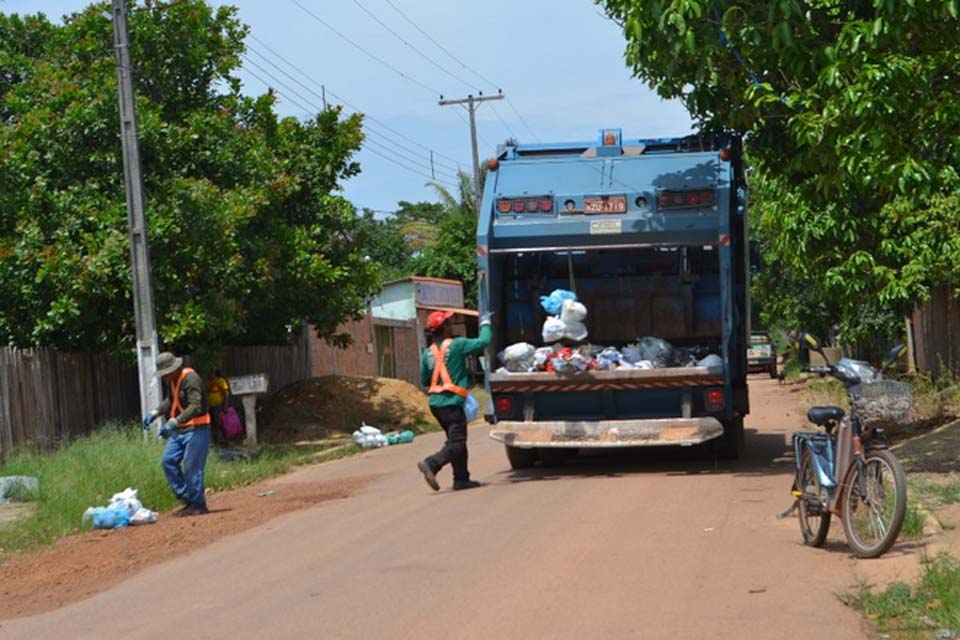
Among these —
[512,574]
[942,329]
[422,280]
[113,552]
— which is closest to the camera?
[512,574]

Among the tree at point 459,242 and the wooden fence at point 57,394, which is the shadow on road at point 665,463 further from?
the tree at point 459,242

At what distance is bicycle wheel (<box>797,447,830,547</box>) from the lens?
8.38 metres

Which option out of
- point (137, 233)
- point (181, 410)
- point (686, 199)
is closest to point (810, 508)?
point (686, 199)

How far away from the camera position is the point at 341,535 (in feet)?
34.1

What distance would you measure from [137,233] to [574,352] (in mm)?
6959

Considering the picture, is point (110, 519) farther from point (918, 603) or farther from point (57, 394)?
point (918, 603)

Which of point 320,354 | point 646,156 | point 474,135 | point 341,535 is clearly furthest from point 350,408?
point 474,135

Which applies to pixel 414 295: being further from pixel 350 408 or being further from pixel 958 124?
pixel 958 124

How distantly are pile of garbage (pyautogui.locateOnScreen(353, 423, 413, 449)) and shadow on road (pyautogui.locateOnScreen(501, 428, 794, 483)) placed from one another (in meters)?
5.96

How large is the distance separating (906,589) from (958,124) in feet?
18.8

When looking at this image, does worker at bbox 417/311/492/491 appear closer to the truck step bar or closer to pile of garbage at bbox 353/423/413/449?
the truck step bar

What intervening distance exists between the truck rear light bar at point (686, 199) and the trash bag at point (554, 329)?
1.52 m

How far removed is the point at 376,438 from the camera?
71.9ft

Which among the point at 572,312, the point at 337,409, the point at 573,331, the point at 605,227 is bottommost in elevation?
the point at 337,409
